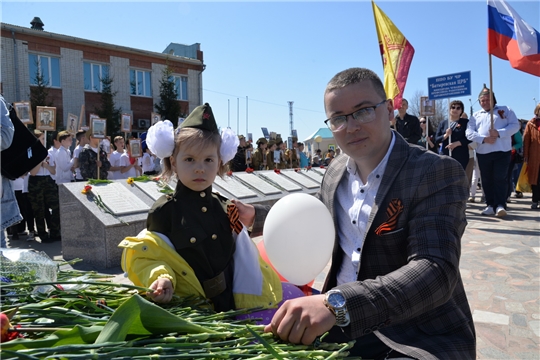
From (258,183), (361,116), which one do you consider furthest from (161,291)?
(258,183)

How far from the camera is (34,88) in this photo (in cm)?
2219

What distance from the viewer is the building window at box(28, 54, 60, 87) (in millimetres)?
22672

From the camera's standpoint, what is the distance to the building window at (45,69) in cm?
2267

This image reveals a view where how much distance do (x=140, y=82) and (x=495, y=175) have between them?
25146 millimetres

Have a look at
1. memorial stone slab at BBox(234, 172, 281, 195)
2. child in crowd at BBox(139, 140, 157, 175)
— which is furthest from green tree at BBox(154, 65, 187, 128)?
memorial stone slab at BBox(234, 172, 281, 195)

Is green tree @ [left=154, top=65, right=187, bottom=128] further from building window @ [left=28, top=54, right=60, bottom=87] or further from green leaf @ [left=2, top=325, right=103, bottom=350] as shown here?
green leaf @ [left=2, top=325, right=103, bottom=350]

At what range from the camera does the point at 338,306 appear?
1344mm

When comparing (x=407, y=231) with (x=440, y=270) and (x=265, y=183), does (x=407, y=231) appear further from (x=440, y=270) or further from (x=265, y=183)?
(x=265, y=183)

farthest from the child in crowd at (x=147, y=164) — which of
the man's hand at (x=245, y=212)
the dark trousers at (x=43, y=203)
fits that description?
the man's hand at (x=245, y=212)

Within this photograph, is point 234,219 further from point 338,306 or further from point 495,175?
point 495,175

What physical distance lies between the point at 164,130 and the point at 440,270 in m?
1.47

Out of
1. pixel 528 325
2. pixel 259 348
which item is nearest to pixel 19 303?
pixel 259 348

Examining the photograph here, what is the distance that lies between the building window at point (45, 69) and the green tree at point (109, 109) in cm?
249

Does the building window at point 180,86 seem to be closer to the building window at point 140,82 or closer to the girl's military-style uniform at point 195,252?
the building window at point 140,82
